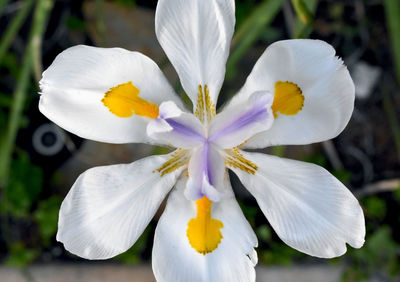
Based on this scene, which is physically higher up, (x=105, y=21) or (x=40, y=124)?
(x=105, y=21)

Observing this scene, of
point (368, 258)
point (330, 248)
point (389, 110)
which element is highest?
point (330, 248)

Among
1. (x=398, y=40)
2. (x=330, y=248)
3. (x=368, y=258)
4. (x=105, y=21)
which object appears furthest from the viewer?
(x=105, y=21)

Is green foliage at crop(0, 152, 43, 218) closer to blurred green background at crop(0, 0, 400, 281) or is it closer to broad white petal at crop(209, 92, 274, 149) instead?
blurred green background at crop(0, 0, 400, 281)

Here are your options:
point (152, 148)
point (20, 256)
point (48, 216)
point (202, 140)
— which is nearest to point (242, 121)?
point (202, 140)

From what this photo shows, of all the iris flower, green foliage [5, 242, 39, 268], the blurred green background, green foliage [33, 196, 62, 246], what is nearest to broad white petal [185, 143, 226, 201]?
the iris flower

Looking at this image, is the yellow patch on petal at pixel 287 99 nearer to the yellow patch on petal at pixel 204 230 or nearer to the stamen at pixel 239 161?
the stamen at pixel 239 161

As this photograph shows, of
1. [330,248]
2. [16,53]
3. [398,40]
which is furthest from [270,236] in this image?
[16,53]

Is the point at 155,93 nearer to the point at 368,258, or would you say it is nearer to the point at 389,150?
the point at 368,258
